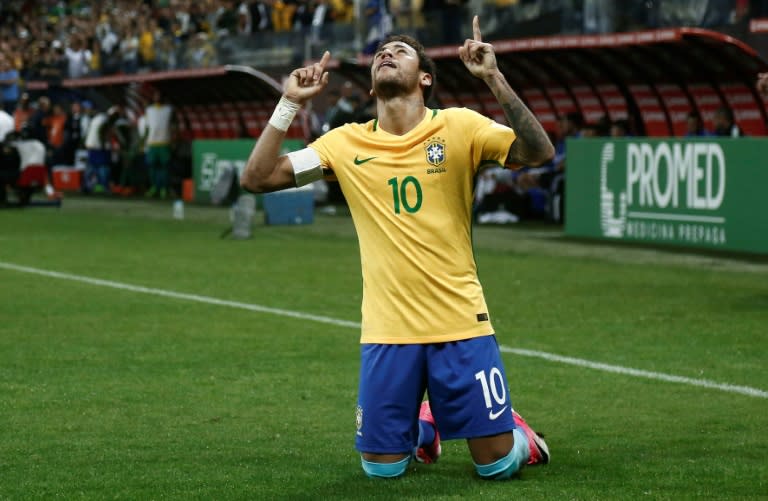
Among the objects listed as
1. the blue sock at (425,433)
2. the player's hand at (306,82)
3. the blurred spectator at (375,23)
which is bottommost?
the blue sock at (425,433)

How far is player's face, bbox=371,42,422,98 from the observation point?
20.2ft

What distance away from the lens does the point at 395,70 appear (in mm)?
6145

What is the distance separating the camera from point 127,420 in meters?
7.70

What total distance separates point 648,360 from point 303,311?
3.59m

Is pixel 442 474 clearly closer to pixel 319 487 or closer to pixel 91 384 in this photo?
pixel 319 487

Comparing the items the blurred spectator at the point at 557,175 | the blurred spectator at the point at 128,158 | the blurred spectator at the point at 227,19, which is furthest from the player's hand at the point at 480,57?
the blurred spectator at the point at 128,158

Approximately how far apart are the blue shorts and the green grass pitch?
20cm

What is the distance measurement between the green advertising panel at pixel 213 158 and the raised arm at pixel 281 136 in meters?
20.2

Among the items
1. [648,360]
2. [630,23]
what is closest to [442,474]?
[648,360]

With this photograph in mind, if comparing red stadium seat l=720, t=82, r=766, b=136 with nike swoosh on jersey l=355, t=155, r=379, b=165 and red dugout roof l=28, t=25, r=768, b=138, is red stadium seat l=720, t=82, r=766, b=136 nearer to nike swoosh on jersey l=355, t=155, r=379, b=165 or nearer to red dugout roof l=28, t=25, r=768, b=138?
red dugout roof l=28, t=25, r=768, b=138

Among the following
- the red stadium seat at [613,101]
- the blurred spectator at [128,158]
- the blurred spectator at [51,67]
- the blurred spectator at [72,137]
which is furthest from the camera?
the blurred spectator at [51,67]

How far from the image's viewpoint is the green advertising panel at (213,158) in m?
27.5

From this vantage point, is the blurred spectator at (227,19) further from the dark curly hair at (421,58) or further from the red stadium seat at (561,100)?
the dark curly hair at (421,58)

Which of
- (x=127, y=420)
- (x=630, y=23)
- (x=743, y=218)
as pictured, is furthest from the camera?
(x=630, y=23)
